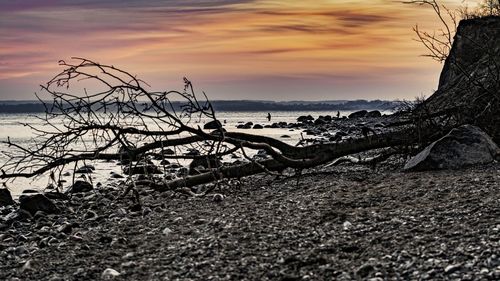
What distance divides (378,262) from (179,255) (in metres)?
1.76

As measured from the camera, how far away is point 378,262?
14.3 ft

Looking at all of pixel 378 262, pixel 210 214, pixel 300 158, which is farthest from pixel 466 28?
pixel 378 262

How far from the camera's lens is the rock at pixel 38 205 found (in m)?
8.96

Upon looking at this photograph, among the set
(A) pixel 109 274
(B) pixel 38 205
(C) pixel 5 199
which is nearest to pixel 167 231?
(A) pixel 109 274

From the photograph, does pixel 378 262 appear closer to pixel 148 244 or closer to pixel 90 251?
pixel 148 244

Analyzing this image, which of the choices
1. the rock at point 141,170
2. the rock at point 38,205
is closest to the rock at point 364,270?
the rock at point 141,170

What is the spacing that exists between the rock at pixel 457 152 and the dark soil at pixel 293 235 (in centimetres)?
32

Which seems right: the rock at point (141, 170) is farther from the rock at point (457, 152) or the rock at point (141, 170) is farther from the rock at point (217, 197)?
the rock at point (457, 152)

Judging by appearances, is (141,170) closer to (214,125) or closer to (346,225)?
(214,125)

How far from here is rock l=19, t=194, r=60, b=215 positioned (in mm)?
8963

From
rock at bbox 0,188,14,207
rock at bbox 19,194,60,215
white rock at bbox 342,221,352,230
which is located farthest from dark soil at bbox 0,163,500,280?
rock at bbox 0,188,14,207

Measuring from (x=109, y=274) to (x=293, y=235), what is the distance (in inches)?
62.7

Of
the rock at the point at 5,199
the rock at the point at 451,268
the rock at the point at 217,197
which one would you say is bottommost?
the rock at the point at 5,199

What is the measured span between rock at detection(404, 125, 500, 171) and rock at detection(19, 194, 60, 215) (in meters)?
5.06
